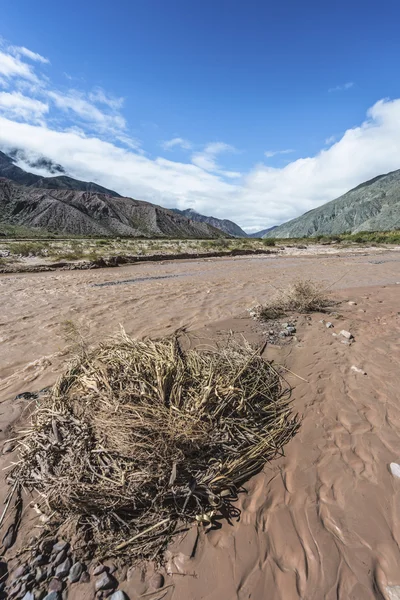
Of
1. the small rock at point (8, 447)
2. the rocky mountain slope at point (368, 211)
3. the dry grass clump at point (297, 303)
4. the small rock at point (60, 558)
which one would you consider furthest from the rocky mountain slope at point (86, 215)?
the small rock at point (60, 558)

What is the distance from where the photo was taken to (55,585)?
182 cm

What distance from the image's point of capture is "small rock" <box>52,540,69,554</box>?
2.00m

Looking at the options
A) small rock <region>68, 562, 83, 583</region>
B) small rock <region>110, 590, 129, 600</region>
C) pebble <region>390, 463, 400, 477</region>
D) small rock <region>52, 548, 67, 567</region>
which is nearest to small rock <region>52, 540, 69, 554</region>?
small rock <region>52, 548, 67, 567</region>

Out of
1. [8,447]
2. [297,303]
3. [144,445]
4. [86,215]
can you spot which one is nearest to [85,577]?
[144,445]

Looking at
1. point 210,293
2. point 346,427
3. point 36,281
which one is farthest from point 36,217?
point 346,427

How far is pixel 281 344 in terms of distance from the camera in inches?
193

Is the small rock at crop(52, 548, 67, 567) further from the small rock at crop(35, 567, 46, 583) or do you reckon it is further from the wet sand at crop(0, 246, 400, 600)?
the wet sand at crop(0, 246, 400, 600)

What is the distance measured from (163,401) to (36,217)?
424 feet

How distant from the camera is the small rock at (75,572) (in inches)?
73.0

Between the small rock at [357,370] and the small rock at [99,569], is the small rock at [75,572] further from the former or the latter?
the small rock at [357,370]

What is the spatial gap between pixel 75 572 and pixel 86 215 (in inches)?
5447

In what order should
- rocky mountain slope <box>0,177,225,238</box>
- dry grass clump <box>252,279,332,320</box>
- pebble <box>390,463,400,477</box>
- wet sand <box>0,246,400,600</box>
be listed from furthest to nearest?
rocky mountain slope <box>0,177,225,238</box> < dry grass clump <box>252,279,332,320</box> < pebble <box>390,463,400,477</box> < wet sand <box>0,246,400,600</box>

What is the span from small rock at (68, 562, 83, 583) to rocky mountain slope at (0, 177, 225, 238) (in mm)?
117943

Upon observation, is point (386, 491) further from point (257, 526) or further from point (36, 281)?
point (36, 281)
